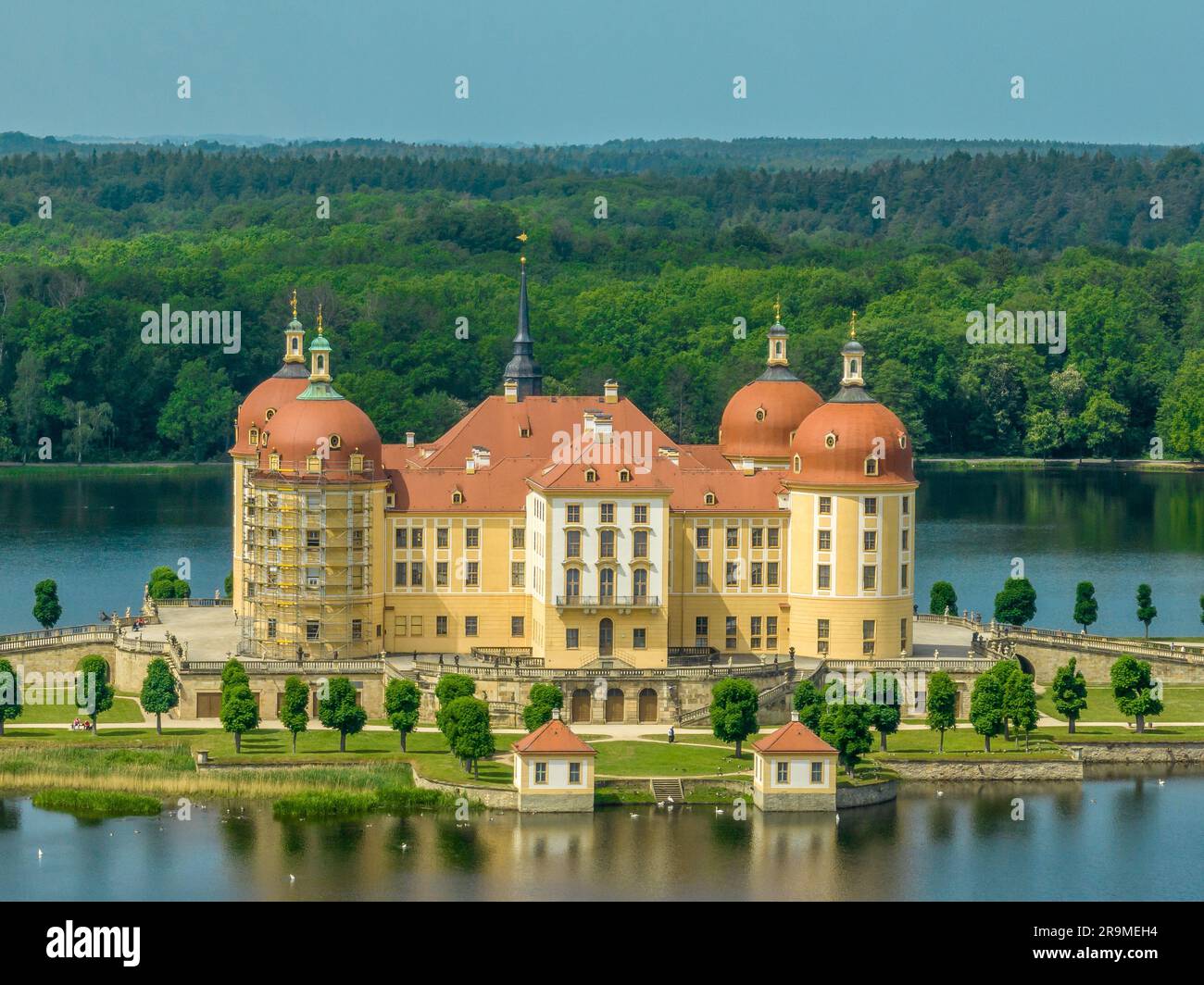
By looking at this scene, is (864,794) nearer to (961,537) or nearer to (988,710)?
(988,710)

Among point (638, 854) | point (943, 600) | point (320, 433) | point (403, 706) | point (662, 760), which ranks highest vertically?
point (320, 433)

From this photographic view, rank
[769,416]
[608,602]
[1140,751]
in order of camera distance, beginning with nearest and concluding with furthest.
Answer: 1. [1140,751]
2. [608,602]
3. [769,416]

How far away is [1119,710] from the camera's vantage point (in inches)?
4434

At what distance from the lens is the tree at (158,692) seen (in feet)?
350

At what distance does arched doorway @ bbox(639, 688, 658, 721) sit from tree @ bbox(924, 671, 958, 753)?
977 centimetres

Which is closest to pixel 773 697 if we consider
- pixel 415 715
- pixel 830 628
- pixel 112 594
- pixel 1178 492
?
pixel 830 628

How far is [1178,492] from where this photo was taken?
188 m

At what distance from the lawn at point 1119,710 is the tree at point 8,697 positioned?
37023mm

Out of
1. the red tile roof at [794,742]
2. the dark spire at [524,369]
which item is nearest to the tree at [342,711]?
the red tile roof at [794,742]

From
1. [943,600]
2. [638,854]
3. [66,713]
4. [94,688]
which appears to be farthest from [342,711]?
[943,600]

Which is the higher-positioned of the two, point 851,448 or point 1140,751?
point 851,448

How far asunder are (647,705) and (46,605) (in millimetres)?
28213
